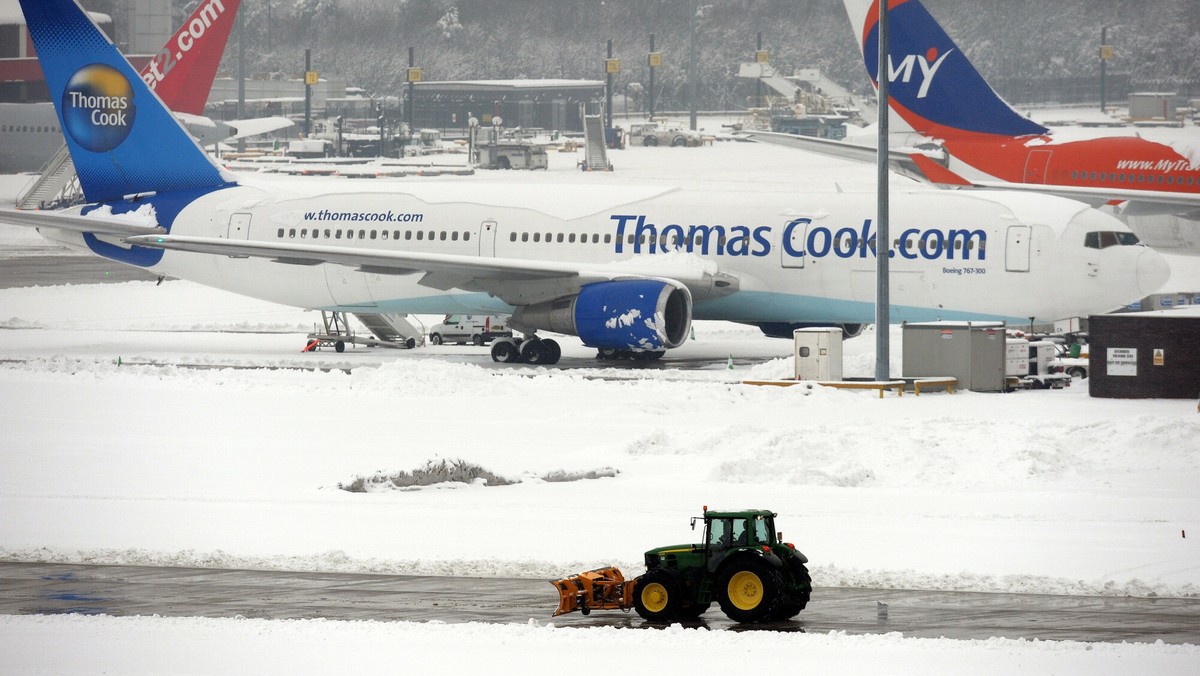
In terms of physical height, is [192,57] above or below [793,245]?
above

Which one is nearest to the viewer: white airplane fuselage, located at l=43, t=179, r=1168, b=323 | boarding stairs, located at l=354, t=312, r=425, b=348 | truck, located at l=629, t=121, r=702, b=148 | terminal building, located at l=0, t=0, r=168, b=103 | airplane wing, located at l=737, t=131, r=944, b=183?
white airplane fuselage, located at l=43, t=179, r=1168, b=323

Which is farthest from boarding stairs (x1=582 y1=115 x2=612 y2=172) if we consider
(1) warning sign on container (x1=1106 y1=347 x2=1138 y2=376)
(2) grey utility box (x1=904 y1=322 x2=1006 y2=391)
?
(1) warning sign on container (x1=1106 y1=347 x2=1138 y2=376)

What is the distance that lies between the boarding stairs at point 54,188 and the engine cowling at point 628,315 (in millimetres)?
42573

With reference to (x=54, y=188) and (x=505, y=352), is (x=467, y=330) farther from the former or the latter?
(x=54, y=188)

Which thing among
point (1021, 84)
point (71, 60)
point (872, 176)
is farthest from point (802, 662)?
point (1021, 84)

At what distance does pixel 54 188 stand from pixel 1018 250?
5410 centimetres

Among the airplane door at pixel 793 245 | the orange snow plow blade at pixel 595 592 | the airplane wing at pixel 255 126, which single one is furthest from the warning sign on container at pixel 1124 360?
the airplane wing at pixel 255 126

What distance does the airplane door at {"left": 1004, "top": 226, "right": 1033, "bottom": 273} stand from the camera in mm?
30734

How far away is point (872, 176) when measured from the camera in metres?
89.7

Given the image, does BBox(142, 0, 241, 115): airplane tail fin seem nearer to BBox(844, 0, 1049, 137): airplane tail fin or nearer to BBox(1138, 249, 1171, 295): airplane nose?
BBox(844, 0, 1049, 137): airplane tail fin

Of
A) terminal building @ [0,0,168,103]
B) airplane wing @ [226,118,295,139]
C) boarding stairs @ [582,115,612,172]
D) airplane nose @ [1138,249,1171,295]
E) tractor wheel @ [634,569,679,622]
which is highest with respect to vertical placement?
terminal building @ [0,0,168,103]

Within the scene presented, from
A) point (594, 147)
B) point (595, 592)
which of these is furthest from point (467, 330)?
point (594, 147)

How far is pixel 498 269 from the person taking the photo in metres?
32.3

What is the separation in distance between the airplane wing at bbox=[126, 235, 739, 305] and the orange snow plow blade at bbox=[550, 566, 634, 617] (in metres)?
18.9
